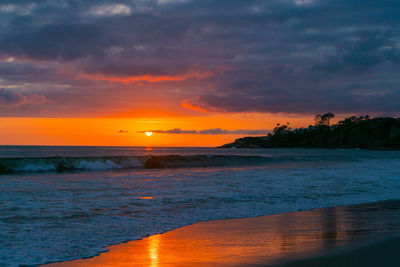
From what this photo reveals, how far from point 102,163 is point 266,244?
29.0m

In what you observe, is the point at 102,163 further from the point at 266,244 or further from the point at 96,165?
the point at 266,244

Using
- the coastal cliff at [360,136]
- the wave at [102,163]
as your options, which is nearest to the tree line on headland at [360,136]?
the coastal cliff at [360,136]

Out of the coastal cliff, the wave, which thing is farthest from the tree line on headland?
the wave

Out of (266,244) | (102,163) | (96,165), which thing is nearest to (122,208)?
(266,244)

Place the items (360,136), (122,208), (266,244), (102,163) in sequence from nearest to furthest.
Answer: (266,244), (122,208), (102,163), (360,136)

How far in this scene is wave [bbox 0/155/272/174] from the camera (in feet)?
96.9

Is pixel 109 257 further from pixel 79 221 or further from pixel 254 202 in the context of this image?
pixel 254 202

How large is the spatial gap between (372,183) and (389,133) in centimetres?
15557

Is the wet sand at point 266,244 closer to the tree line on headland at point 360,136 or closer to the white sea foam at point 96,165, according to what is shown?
the white sea foam at point 96,165

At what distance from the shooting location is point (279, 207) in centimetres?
1164

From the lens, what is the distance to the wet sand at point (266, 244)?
5.73 metres

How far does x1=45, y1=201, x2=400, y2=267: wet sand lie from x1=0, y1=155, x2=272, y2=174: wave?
24091 mm

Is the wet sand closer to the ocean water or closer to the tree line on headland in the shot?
the ocean water

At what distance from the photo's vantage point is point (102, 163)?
112ft
